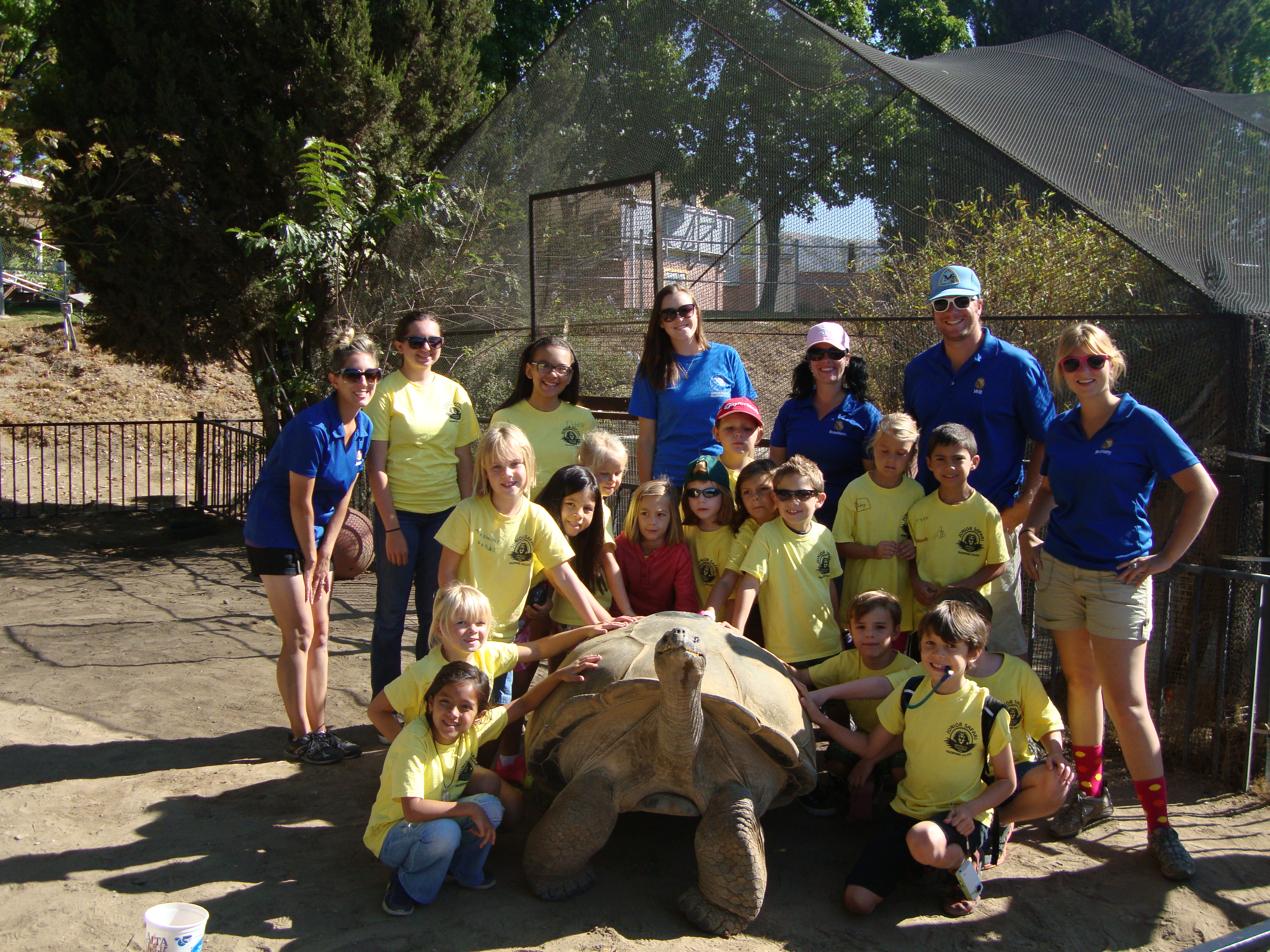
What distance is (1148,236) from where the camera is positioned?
4.24 m

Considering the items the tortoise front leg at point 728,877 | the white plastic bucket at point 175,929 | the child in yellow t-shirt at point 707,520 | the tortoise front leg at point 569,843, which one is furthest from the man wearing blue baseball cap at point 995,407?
the white plastic bucket at point 175,929

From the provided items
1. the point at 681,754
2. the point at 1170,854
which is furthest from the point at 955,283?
the point at 1170,854

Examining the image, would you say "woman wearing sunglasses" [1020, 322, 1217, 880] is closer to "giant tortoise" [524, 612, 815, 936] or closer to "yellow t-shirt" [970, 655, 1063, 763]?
"yellow t-shirt" [970, 655, 1063, 763]

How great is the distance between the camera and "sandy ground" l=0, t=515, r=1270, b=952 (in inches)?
108

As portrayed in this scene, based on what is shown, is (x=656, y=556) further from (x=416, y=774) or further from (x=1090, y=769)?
(x=1090, y=769)

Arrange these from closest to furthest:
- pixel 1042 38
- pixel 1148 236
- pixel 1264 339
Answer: pixel 1264 339 < pixel 1148 236 < pixel 1042 38

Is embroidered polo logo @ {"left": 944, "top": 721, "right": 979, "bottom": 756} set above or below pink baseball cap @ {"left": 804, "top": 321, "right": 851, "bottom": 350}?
below

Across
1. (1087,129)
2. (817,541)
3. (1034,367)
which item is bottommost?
(817,541)

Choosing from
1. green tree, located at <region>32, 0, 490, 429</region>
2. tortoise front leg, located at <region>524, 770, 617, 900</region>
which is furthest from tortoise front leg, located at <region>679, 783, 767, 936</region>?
green tree, located at <region>32, 0, 490, 429</region>

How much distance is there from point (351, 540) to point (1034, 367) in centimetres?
526

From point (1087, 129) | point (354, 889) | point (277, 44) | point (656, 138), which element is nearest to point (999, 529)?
point (354, 889)

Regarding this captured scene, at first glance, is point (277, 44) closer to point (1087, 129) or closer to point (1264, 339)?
point (1087, 129)

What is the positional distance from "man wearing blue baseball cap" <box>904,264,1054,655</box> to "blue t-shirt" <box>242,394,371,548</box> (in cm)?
246

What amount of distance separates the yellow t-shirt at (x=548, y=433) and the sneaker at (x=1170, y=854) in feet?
8.63
